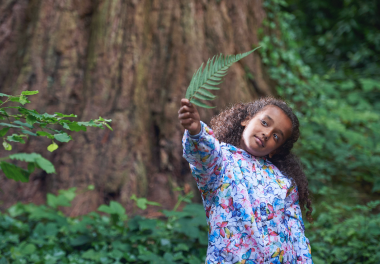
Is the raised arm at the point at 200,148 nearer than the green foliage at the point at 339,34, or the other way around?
the raised arm at the point at 200,148

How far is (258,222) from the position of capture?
1733mm

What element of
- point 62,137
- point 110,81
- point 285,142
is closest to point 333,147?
point 285,142

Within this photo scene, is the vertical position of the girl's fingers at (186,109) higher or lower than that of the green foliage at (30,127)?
higher

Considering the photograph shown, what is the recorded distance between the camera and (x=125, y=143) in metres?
3.32

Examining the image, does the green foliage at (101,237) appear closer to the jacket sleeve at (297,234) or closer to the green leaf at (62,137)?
the jacket sleeve at (297,234)

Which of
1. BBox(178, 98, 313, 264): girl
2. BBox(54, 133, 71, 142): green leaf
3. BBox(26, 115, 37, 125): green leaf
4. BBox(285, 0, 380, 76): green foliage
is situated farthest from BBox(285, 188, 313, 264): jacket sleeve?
BBox(285, 0, 380, 76): green foliage

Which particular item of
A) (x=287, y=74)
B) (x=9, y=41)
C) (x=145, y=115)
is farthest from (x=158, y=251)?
(x=287, y=74)

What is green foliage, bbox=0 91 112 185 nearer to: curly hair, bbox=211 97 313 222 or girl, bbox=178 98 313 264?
girl, bbox=178 98 313 264

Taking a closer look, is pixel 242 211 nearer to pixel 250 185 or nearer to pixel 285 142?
pixel 250 185

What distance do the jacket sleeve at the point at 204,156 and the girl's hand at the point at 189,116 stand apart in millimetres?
49

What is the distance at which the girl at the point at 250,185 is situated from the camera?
165 cm

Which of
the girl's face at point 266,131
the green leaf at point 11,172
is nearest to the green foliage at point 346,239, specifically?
the girl's face at point 266,131

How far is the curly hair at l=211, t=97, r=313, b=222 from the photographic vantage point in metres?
2.01

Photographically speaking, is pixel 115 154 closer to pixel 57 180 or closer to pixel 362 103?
pixel 57 180
